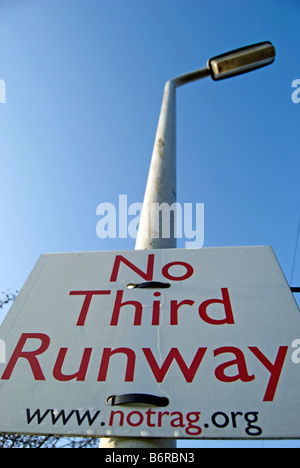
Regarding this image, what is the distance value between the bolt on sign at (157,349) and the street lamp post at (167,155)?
0.15m

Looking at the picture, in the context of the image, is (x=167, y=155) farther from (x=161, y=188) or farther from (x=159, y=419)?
(x=159, y=419)

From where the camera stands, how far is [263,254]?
1.39 metres

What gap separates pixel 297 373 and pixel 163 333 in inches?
17.2

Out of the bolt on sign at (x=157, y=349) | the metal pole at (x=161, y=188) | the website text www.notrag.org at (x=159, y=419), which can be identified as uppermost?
the metal pole at (x=161, y=188)

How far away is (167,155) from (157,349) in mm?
1476

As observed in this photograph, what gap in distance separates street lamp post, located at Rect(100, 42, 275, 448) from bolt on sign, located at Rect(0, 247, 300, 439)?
0.49 ft

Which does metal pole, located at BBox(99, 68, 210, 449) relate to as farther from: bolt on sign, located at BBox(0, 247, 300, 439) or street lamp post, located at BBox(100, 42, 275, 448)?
bolt on sign, located at BBox(0, 247, 300, 439)

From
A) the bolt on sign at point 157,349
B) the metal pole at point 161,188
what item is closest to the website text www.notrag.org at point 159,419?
the bolt on sign at point 157,349

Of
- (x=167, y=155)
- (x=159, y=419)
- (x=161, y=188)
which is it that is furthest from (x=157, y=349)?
(x=167, y=155)

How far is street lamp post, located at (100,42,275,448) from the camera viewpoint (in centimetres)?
162

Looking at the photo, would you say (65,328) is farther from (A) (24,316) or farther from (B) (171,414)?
(B) (171,414)

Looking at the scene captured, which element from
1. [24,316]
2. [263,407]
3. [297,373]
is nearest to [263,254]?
[297,373]

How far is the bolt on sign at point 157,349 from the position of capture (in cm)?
88

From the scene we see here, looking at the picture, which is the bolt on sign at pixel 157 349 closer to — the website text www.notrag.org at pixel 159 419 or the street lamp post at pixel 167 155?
the website text www.notrag.org at pixel 159 419
